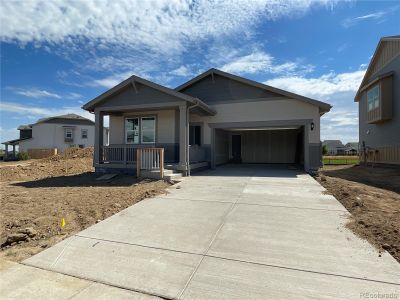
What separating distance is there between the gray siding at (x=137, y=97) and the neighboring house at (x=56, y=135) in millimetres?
30891

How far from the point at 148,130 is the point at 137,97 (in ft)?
7.64

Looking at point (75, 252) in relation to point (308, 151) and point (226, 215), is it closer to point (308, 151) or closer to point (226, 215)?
point (226, 215)

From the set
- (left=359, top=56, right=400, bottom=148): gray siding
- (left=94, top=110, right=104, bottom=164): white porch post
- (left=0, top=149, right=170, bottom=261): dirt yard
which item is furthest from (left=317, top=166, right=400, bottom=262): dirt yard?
(left=359, top=56, right=400, bottom=148): gray siding

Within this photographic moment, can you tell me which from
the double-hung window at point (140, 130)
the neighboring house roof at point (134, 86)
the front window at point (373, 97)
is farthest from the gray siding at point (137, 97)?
the front window at point (373, 97)

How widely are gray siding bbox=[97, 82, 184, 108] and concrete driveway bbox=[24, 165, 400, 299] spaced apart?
6.10 meters

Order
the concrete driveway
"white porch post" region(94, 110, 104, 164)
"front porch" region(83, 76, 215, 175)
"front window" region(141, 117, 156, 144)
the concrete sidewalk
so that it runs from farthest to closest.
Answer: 1. "front window" region(141, 117, 156, 144)
2. "white porch post" region(94, 110, 104, 164)
3. "front porch" region(83, 76, 215, 175)
4. the concrete driveway
5. the concrete sidewalk

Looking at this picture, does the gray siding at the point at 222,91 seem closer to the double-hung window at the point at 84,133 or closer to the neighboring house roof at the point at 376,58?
the neighboring house roof at the point at 376,58

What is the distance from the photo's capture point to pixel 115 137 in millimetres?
13875

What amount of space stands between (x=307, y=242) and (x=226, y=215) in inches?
72.0

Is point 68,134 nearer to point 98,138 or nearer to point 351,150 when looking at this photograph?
point 98,138

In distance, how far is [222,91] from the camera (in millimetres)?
14250

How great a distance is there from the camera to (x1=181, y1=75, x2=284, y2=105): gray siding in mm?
13562

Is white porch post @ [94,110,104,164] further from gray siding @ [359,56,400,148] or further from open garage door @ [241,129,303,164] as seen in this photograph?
gray siding @ [359,56,400,148]

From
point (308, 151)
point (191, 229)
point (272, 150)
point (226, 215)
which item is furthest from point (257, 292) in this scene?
point (272, 150)
